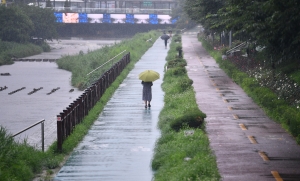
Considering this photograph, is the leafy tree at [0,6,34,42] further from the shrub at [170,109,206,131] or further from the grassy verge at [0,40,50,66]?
the shrub at [170,109,206,131]

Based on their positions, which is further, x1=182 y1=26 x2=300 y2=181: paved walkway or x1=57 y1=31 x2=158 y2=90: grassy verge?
x1=57 y1=31 x2=158 y2=90: grassy verge

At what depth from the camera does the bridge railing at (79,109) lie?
706 inches

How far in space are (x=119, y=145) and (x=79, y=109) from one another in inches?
145

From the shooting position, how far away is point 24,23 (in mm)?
83375

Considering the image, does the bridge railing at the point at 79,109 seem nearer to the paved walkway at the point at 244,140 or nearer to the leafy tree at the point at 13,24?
the paved walkway at the point at 244,140

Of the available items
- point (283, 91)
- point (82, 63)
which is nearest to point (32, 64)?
point (82, 63)

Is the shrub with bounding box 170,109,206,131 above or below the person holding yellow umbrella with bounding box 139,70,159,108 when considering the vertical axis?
below

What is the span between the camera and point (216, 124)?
20.2 m

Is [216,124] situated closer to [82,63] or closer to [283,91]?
[283,91]

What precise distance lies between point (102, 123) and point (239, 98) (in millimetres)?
6867

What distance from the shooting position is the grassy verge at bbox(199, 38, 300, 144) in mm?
18031

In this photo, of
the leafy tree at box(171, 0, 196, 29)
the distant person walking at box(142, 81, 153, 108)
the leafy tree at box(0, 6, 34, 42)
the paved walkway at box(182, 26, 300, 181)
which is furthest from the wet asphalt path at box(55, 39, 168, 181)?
the leafy tree at box(171, 0, 196, 29)

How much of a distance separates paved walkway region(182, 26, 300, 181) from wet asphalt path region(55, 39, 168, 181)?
199 cm

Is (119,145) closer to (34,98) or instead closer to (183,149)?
(183,149)
